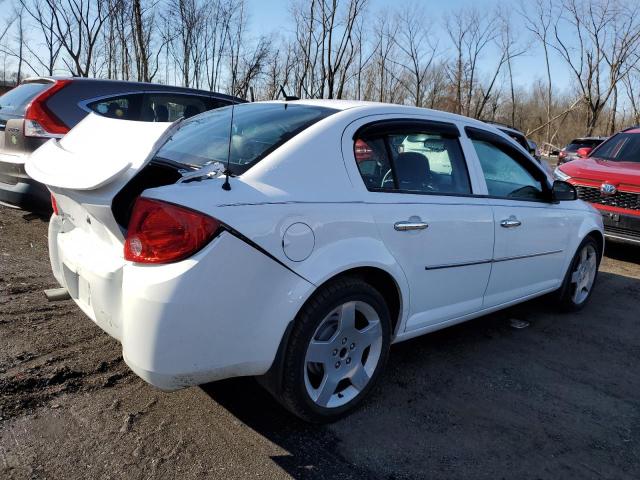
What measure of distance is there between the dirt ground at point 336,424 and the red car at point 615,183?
2932 millimetres

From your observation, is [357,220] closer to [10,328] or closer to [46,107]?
[10,328]

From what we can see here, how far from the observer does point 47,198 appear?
15.5 feet

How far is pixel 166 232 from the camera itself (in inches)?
80.8

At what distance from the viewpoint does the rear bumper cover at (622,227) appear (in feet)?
19.9

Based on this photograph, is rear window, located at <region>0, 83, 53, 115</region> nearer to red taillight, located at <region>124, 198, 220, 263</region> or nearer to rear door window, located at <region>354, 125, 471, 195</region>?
red taillight, located at <region>124, 198, 220, 263</region>

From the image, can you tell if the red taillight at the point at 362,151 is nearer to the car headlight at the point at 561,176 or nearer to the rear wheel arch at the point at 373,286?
the rear wheel arch at the point at 373,286

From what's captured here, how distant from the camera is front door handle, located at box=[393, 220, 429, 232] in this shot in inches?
105

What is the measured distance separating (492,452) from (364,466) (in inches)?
25.6

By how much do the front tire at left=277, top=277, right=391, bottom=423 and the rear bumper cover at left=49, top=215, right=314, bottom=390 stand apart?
0.40ft

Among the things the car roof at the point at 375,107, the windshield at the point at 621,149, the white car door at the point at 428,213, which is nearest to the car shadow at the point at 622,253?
the windshield at the point at 621,149

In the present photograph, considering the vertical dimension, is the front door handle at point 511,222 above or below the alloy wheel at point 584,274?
above

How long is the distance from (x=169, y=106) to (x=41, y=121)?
167 centimetres

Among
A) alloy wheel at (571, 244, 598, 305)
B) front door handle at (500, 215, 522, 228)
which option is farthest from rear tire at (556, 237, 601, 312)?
front door handle at (500, 215, 522, 228)

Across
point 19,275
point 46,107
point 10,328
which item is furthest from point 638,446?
point 46,107
